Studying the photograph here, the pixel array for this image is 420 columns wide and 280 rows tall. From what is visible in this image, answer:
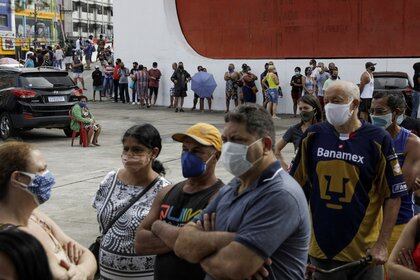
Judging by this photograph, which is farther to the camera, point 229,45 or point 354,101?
point 229,45

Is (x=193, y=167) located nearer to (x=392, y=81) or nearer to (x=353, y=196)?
(x=353, y=196)

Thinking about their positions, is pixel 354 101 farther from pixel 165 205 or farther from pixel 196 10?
pixel 196 10

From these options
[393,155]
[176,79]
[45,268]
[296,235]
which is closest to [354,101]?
[393,155]

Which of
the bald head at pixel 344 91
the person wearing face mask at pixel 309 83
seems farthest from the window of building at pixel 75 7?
the bald head at pixel 344 91

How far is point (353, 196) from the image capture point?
178 inches

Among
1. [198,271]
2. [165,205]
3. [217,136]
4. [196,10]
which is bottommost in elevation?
[198,271]

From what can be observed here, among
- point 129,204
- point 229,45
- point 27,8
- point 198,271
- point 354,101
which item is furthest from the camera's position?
point 27,8

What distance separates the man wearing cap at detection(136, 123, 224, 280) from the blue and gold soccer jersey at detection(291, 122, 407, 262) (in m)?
0.96

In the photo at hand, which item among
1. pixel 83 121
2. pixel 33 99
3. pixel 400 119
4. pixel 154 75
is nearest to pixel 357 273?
pixel 400 119

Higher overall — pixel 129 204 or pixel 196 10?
pixel 196 10

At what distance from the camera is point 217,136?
4.06m

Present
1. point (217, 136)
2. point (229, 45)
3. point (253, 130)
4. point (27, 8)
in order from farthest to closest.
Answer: point (27, 8), point (229, 45), point (217, 136), point (253, 130)

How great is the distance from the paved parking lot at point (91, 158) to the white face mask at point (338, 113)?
4.05 meters

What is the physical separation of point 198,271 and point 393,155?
1.65 m
